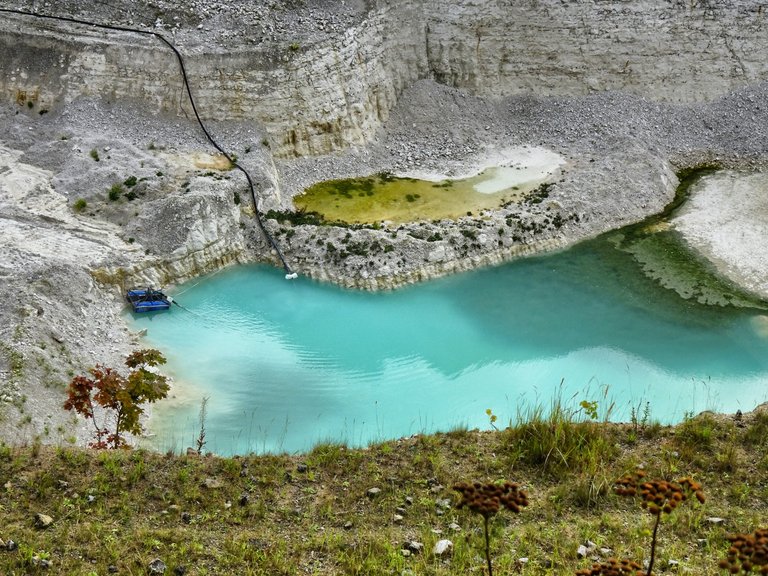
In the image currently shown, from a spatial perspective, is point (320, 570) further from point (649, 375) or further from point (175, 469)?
point (649, 375)

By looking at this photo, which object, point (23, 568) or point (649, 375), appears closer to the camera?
point (23, 568)

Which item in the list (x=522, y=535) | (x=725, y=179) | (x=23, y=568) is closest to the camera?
(x=23, y=568)

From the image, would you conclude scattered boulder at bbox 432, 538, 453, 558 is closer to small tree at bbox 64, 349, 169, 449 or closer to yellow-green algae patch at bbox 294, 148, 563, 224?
small tree at bbox 64, 349, 169, 449

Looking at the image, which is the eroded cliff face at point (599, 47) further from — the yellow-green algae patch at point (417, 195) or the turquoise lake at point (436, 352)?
the turquoise lake at point (436, 352)

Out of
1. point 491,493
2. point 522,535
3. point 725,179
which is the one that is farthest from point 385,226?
point 491,493

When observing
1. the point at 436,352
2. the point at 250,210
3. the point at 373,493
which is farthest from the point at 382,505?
the point at 250,210

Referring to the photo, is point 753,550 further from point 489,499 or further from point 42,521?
point 42,521
